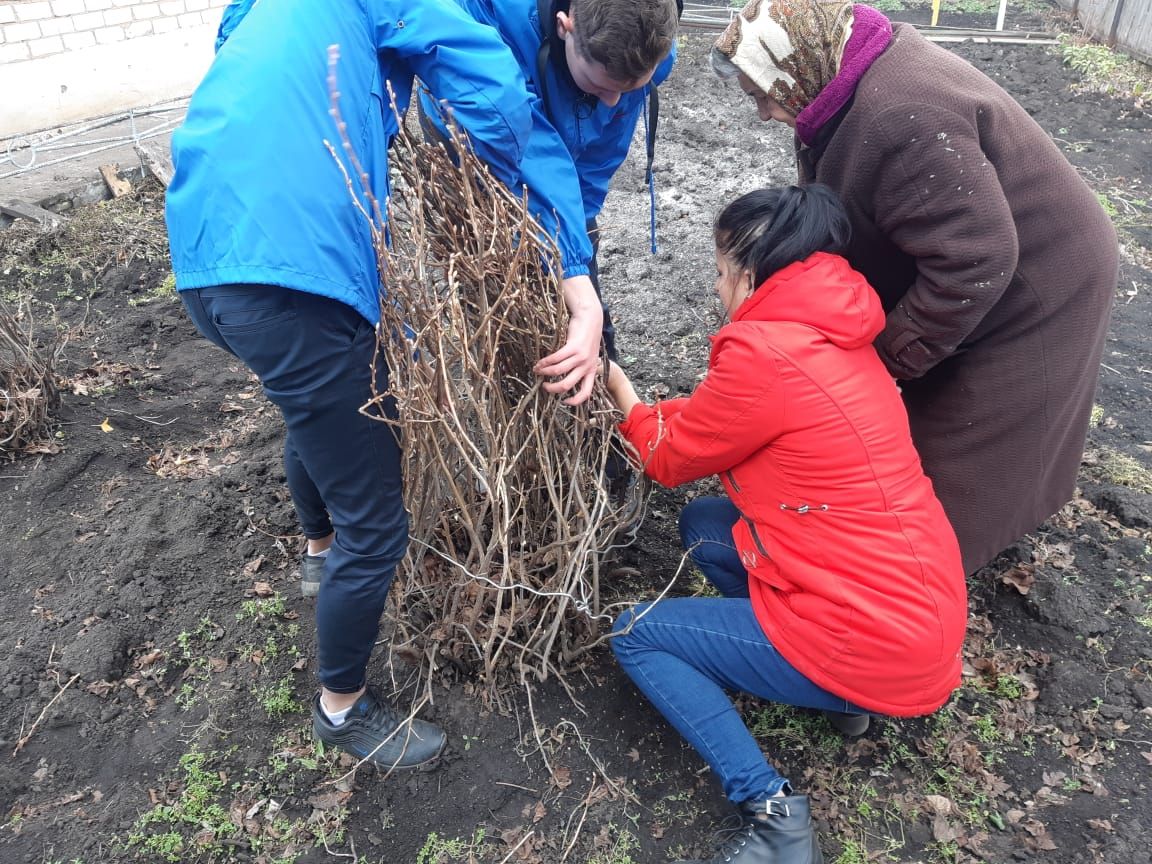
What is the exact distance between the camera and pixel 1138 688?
2303mm

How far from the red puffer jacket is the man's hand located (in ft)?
0.87

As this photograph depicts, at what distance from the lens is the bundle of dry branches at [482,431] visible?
67.6 inches

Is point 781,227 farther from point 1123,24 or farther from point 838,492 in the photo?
point 1123,24

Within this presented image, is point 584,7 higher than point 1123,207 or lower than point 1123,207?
higher

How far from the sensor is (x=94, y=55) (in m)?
6.79

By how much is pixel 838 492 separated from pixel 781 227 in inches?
23.7

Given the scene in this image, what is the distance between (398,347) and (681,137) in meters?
5.11

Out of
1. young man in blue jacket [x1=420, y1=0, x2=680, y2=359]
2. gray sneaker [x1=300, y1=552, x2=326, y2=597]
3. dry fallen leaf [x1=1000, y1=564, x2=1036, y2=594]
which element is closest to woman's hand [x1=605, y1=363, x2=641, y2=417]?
young man in blue jacket [x1=420, y1=0, x2=680, y2=359]

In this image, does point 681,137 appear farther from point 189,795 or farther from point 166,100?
point 189,795

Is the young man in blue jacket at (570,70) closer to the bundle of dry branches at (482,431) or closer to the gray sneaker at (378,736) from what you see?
the bundle of dry branches at (482,431)

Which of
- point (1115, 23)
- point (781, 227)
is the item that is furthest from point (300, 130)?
point (1115, 23)

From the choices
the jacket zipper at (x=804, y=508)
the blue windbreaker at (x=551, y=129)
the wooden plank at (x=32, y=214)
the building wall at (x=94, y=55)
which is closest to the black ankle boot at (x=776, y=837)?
the jacket zipper at (x=804, y=508)

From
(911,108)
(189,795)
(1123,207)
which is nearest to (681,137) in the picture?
(1123,207)

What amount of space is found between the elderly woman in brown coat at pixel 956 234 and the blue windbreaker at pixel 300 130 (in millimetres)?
788
